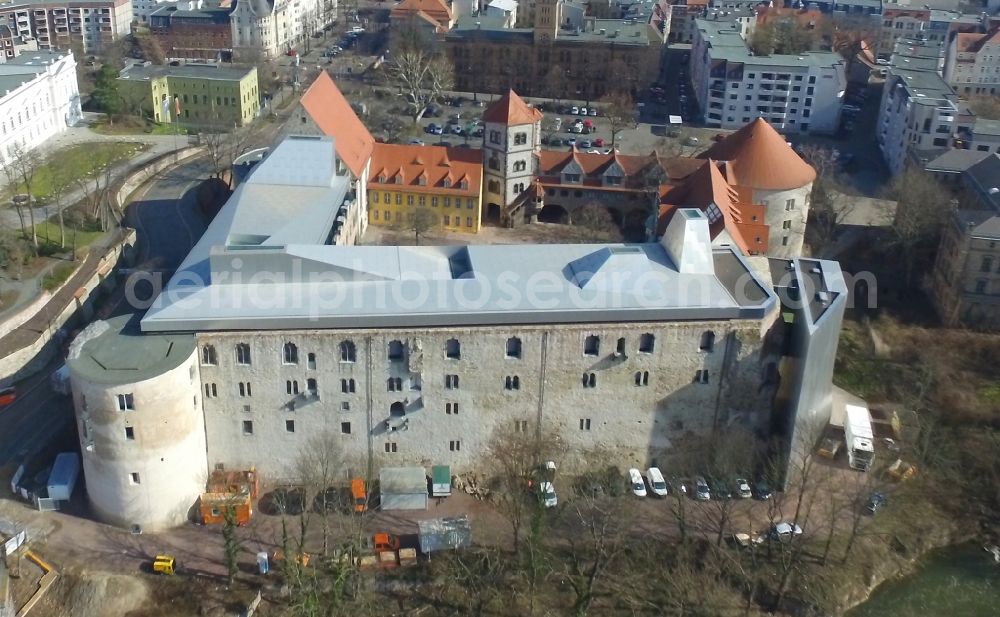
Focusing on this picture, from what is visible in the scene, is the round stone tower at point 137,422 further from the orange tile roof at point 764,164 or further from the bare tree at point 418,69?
the bare tree at point 418,69

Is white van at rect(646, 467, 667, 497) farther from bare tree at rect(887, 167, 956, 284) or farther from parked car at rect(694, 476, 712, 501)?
bare tree at rect(887, 167, 956, 284)

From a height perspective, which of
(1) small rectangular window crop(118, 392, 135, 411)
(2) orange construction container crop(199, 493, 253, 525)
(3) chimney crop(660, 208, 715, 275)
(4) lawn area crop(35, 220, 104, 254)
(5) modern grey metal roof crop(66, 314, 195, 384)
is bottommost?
(2) orange construction container crop(199, 493, 253, 525)

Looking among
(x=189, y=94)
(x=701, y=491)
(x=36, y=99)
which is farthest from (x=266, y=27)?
(x=701, y=491)

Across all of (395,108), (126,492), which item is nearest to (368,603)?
(126,492)

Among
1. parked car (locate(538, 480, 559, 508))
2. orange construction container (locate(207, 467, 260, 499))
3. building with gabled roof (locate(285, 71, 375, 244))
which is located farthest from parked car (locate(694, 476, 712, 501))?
building with gabled roof (locate(285, 71, 375, 244))

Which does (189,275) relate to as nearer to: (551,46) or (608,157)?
(608,157)

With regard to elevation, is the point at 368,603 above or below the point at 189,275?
below
